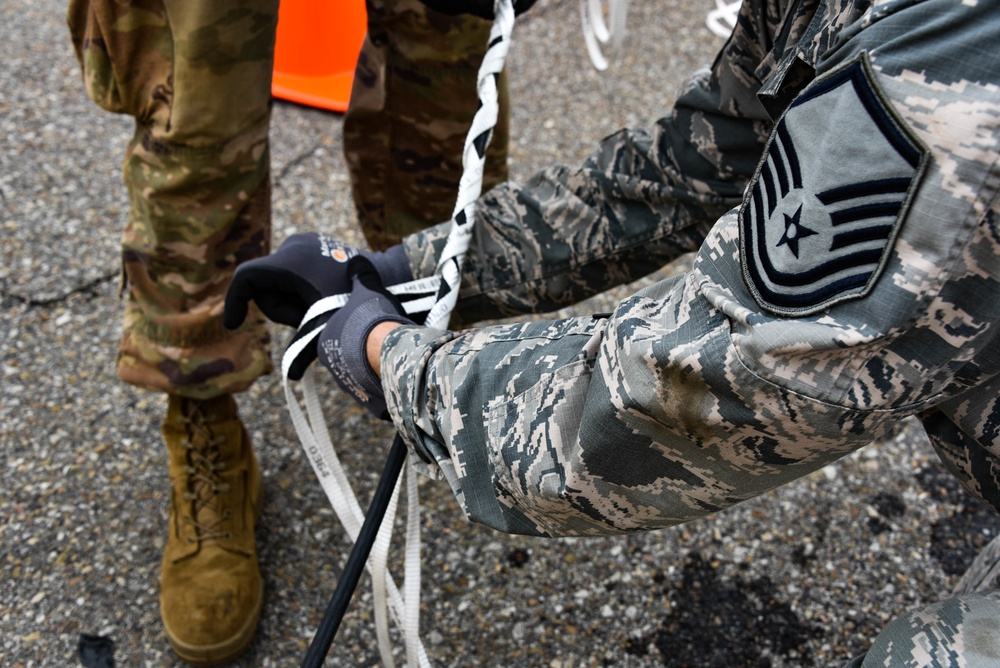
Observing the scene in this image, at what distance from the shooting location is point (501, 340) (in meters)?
0.94

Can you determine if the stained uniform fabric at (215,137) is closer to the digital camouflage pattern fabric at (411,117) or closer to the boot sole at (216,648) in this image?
the digital camouflage pattern fabric at (411,117)

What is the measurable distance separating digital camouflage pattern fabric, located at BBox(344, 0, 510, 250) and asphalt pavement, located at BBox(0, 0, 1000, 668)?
403mm

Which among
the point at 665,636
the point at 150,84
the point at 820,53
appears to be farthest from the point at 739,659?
the point at 150,84

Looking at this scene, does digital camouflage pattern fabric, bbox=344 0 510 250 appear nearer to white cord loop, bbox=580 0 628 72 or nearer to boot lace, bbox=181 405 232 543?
boot lace, bbox=181 405 232 543

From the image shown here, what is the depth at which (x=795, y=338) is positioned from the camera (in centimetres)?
68

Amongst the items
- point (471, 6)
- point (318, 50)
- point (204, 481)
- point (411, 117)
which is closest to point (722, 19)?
point (318, 50)

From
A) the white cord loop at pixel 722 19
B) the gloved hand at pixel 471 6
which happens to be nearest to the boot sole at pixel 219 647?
the gloved hand at pixel 471 6

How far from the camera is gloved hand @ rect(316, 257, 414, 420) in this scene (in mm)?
1046

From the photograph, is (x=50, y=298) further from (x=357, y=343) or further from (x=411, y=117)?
(x=357, y=343)

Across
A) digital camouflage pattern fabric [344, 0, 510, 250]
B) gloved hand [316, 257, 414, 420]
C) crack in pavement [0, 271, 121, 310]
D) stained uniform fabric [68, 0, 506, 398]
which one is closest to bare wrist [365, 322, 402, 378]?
gloved hand [316, 257, 414, 420]

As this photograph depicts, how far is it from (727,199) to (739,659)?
2.35 feet

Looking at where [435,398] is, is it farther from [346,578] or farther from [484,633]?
[484,633]

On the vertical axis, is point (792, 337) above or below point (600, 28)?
above

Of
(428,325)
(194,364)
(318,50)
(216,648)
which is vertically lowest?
(216,648)
